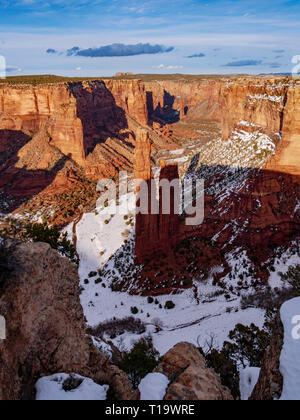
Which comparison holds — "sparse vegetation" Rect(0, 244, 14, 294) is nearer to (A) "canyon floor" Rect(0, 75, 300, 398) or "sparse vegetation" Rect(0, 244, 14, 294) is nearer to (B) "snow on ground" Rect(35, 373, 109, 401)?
(B) "snow on ground" Rect(35, 373, 109, 401)

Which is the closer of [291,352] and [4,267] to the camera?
[4,267]

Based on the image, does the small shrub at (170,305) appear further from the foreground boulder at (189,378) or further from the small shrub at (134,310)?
the foreground boulder at (189,378)

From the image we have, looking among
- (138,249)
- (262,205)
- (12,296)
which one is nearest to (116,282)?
(138,249)

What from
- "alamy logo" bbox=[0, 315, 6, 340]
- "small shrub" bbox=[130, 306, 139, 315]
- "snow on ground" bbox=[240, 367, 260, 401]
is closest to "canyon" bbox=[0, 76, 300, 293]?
"small shrub" bbox=[130, 306, 139, 315]

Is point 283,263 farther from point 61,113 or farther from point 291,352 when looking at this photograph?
point 61,113

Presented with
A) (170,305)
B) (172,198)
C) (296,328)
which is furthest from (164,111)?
(296,328)

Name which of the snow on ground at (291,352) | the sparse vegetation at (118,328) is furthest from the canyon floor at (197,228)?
the snow on ground at (291,352)
